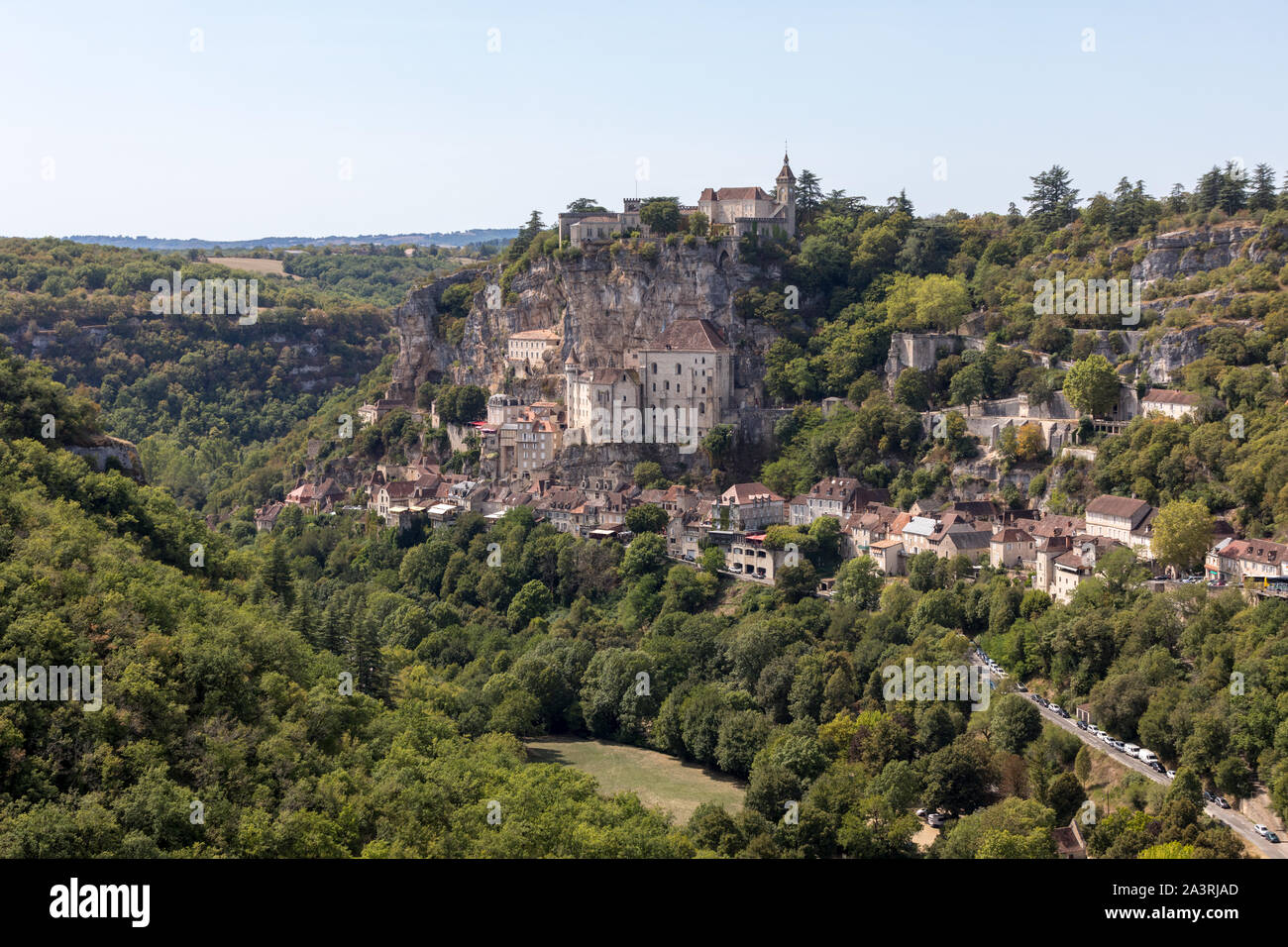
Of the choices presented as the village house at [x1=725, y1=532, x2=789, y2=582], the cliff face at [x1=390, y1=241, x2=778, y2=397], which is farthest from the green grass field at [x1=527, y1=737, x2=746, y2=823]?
the cliff face at [x1=390, y1=241, x2=778, y2=397]

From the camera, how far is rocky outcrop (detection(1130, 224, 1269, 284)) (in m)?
60.9

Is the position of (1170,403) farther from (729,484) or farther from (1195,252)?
(729,484)

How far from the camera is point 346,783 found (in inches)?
1099

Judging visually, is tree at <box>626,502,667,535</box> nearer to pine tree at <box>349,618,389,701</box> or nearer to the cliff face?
the cliff face

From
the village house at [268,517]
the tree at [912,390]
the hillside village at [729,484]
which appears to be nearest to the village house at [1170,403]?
the hillside village at [729,484]

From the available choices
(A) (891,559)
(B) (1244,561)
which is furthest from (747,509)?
(B) (1244,561)

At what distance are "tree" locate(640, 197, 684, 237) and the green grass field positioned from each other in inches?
1269

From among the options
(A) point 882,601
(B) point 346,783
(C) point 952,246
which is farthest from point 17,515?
(C) point 952,246

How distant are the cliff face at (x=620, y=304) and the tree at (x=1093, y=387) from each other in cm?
1757

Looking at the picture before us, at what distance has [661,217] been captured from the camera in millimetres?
72312

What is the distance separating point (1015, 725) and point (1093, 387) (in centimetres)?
1919

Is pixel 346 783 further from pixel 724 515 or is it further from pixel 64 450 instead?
pixel 724 515

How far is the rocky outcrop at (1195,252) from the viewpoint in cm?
6094

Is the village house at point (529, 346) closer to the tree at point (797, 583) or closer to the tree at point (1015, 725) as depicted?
the tree at point (797, 583)
